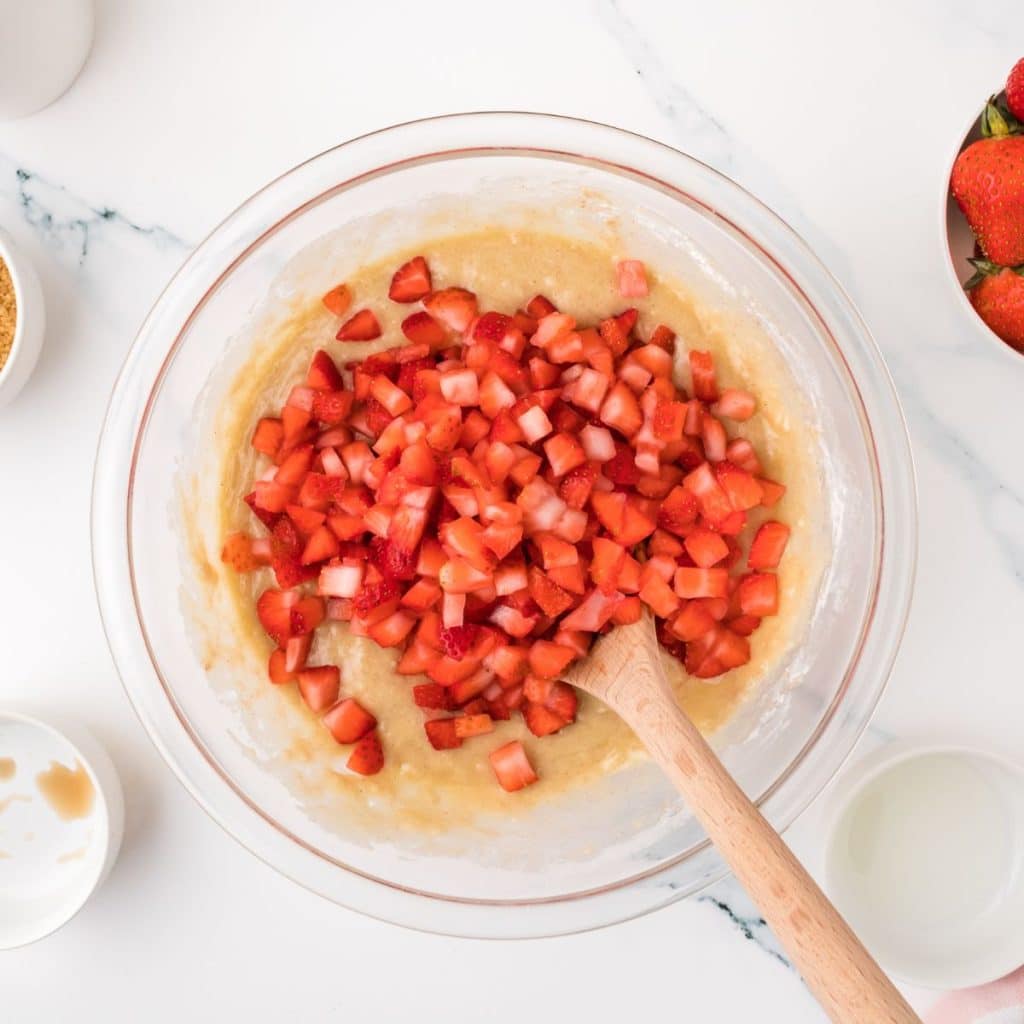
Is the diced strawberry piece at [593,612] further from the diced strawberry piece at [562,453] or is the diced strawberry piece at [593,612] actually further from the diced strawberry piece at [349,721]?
the diced strawberry piece at [349,721]

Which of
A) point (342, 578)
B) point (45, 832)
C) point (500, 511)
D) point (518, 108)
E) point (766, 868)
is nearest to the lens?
point (766, 868)

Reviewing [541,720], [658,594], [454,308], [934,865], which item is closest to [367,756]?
[541,720]

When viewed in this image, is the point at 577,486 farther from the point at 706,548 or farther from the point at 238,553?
the point at 238,553

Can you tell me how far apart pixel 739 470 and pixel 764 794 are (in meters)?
0.54

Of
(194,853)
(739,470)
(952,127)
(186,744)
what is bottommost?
(194,853)

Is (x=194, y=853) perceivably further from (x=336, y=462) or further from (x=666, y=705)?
(x=666, y=705)

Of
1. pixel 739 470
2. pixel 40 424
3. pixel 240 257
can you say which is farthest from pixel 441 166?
pixel 40 424

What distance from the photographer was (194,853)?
6.75ft

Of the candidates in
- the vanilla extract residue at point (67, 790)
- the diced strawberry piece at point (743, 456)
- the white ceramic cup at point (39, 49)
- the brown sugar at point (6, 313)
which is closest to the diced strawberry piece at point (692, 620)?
the diced strawberry piece at point (743, 456)

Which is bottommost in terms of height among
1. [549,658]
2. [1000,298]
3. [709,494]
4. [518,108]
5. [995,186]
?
[549,658]

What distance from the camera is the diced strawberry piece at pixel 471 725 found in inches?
73.6

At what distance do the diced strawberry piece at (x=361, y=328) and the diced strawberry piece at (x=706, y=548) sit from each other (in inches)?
25.1

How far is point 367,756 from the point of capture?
74.4 inches

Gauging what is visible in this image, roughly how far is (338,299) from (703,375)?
25.0 inches
